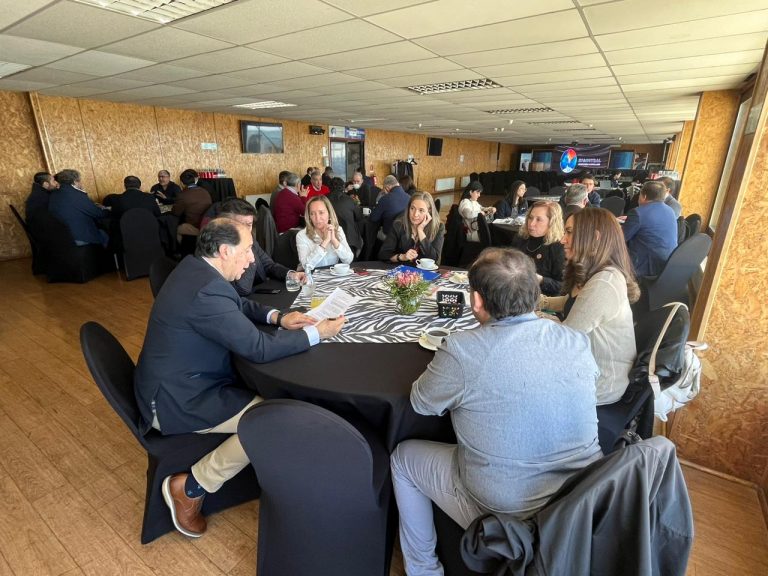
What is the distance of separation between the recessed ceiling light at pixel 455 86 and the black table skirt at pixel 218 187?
4594mm

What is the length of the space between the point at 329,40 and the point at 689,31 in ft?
8.56

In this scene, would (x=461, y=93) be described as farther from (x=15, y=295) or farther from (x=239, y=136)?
(x=15, y=295)

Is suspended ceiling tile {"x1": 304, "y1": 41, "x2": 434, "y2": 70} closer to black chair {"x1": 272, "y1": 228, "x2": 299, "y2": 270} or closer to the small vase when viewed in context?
black chair {"x1": 272, "y1": 228, "x2": 299, "y2": 270}

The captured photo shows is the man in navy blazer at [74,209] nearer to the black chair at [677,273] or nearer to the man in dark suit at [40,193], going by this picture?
the man in dark suit at [40,193]

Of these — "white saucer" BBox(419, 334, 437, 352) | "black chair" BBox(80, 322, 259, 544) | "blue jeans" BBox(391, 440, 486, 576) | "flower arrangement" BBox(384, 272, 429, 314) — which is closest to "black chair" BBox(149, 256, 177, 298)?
"black chair" BBox(80, 322, 259, 544)

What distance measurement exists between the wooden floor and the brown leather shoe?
0.23 ft

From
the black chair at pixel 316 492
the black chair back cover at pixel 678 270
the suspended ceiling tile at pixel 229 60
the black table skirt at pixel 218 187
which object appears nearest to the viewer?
the black chair at pixel 316 492

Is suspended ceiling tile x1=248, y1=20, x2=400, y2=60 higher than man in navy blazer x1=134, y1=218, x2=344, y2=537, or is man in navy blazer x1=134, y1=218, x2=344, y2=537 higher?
suspended ceiling tile x1=248, y1=20, x2=400, y2=60

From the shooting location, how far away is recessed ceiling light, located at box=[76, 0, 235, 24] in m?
2.51

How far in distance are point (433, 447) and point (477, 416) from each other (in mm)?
371

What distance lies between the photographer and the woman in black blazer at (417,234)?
126 inches

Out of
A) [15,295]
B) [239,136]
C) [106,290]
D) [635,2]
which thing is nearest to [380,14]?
[635,2]

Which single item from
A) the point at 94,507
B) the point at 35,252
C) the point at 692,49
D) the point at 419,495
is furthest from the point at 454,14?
the point at 35,252

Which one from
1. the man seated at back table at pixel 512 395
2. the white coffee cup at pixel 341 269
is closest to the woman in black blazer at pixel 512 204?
the white coffee cup at pixel 341 269
